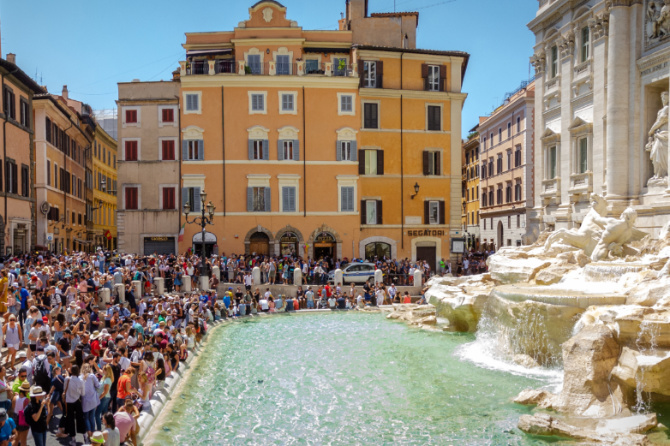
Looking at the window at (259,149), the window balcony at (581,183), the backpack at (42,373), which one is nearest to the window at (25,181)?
the window at (259,149)

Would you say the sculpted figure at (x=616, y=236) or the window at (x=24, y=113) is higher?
the window at (x=24, y=113)

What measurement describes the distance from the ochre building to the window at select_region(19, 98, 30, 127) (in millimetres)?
8581

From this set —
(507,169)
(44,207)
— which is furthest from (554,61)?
(44,207)

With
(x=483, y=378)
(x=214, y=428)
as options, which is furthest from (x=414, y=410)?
(x=214, y=428)

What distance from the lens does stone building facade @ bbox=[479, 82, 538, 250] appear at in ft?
142

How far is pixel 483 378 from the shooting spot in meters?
14.5

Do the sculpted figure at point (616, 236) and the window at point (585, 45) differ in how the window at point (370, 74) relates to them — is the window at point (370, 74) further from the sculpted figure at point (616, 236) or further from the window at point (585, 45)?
the sculpted figure at point (616, 236)

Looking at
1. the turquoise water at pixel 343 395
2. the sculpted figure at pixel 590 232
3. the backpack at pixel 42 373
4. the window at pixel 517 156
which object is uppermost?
the window at pixel 517 156

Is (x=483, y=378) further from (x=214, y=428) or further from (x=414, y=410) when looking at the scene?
(x=214, y=428)

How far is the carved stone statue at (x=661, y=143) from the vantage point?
1967cm

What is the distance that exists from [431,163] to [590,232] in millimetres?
20320

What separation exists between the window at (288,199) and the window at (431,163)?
894 cm

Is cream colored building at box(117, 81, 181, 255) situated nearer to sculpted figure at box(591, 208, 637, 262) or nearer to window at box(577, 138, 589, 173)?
window at box(577, 138, 589, 173)

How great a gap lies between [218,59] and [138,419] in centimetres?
3095
